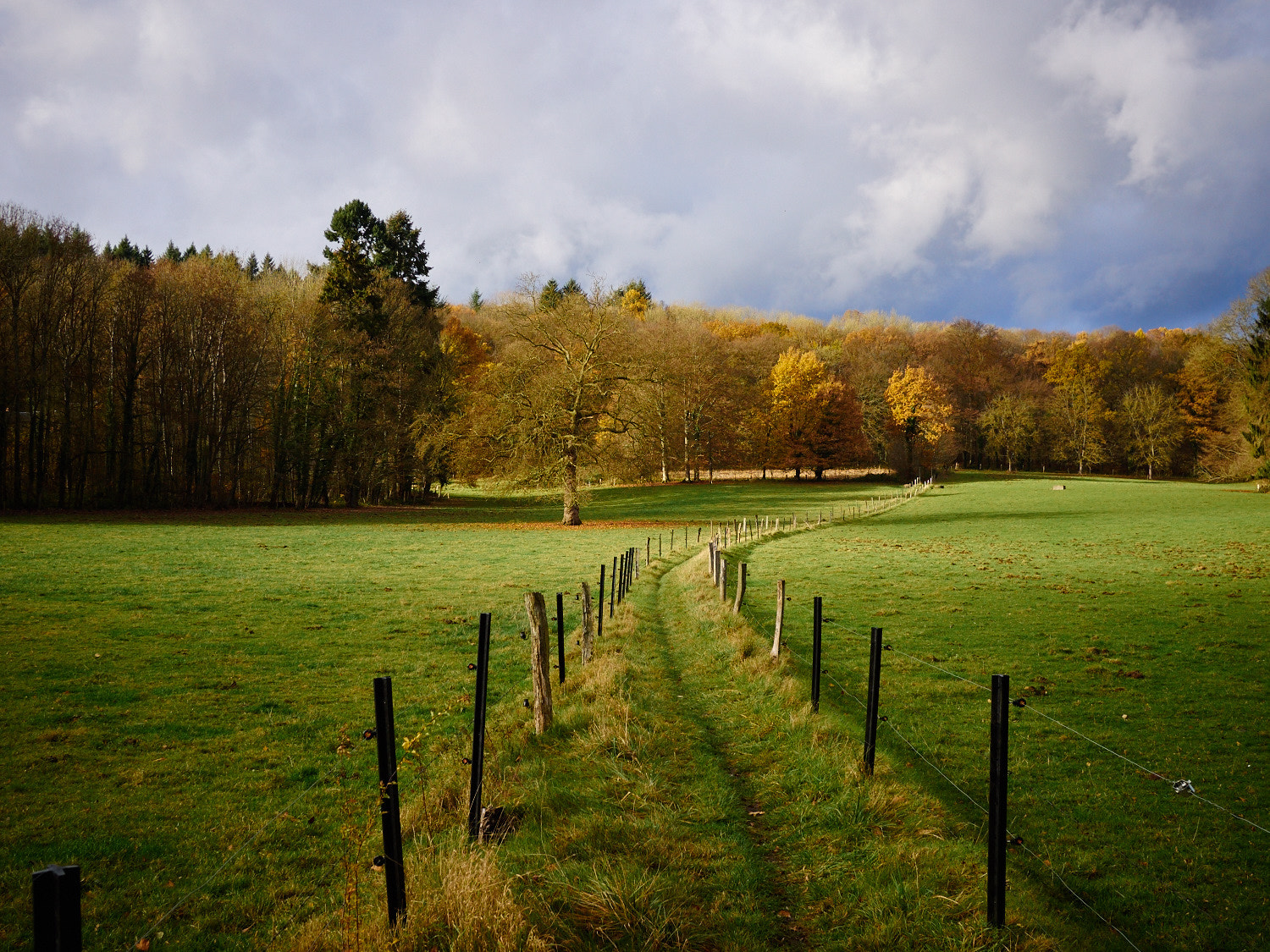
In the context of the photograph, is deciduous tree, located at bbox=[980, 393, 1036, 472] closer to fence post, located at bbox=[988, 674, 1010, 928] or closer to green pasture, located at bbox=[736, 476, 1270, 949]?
green pasture, located at bbox=[736, 476, 1270, 949]

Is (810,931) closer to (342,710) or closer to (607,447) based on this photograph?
(342,710)

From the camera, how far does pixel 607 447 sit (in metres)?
40.7

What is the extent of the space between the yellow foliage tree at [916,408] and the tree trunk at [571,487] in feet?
172

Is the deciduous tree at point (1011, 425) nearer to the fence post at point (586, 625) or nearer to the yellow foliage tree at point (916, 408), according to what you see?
the yellow foliage tree at point (916, 408)

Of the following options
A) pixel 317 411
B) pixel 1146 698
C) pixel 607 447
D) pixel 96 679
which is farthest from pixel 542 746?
pixel 317 411

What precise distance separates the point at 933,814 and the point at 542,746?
4.03 metres

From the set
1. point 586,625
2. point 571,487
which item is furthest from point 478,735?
point 571,487

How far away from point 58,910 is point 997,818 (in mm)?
5256

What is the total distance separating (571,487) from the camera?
41.3m

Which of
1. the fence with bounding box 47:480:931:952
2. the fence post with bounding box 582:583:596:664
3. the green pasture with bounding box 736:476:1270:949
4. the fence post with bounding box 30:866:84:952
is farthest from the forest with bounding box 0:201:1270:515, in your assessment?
the fence post with bounding box 30:866:84:952

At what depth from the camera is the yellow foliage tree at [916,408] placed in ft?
262

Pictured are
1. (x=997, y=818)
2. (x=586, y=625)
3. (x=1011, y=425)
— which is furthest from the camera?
(x=1011, y=425)

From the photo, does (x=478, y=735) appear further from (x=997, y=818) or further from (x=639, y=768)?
(x=997, y=818)

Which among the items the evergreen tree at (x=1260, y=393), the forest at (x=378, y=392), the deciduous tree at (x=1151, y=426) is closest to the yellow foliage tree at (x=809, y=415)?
the forest at (x=378, y=392)
